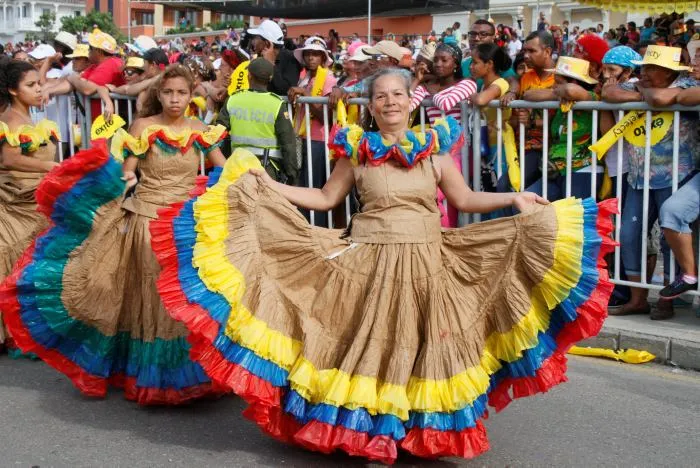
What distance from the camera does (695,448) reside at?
4656mm

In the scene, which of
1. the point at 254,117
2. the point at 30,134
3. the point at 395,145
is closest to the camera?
the point at 395,145

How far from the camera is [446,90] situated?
7.20 m

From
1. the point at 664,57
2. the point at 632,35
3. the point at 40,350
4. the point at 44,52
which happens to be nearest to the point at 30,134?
the point at 40,350

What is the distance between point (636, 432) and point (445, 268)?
1.39 meters

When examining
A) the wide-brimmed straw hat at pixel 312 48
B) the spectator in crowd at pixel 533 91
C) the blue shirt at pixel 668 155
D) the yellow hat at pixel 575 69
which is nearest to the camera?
the blue shirt at pixel 668 155

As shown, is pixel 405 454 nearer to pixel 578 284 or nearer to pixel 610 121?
pixel 578 284

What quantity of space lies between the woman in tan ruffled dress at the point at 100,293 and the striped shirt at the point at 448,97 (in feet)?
7.72

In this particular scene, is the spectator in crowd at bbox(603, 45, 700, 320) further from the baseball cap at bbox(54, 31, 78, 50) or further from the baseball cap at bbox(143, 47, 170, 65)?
the baseball cap at bbox(54, 31, 78, 50)

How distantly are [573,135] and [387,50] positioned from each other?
2099 millimetres

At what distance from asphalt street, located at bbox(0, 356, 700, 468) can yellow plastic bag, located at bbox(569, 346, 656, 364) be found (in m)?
0.32

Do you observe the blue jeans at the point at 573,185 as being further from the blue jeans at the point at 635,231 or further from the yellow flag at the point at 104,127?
the yellow flag at the point at 104,127

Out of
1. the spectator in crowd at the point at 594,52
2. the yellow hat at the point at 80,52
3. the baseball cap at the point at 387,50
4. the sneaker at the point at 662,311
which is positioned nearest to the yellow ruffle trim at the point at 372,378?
the sneaker at the point at 662,311

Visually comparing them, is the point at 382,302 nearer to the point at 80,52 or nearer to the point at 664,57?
the point at 664,57

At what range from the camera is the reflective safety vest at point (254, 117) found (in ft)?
24.0
